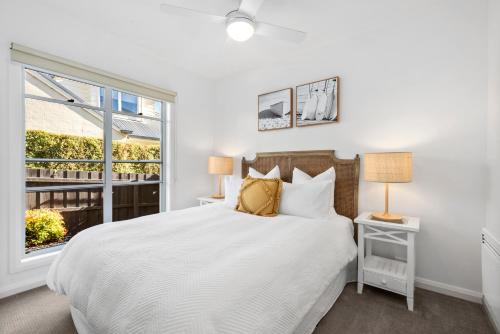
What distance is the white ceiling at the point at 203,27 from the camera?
213 cm

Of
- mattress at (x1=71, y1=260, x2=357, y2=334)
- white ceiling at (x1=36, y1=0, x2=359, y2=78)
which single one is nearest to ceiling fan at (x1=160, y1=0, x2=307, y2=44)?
white ceiling at (x1=36, y1=0, x2=359, y2=78)

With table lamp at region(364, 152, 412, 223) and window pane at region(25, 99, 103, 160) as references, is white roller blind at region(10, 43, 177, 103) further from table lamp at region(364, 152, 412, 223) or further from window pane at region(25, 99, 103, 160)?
table lamp at region(364, 152, 412, 223)

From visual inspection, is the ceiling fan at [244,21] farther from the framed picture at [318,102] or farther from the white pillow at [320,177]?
the white pillow at [320,177]

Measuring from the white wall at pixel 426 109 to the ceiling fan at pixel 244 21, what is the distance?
594 millimetres

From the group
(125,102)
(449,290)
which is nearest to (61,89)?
(125,102)

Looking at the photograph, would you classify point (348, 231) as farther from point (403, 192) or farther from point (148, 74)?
point (148, 74)

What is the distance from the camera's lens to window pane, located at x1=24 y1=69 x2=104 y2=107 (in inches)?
89.1

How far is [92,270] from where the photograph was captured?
130 centimetres

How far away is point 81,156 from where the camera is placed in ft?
8.50

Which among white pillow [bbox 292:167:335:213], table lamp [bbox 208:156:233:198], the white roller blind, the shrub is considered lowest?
the shrub

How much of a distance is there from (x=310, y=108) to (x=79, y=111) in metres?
2.73

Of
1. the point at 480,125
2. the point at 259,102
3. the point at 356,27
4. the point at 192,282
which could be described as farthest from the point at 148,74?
the point at 480,125

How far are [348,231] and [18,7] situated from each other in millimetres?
3697

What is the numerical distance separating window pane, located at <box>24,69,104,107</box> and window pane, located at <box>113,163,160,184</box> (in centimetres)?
80
